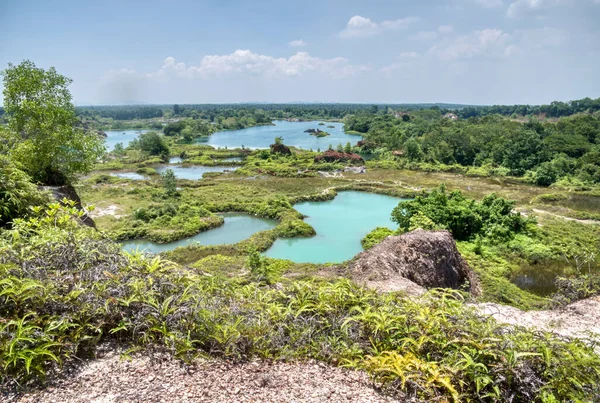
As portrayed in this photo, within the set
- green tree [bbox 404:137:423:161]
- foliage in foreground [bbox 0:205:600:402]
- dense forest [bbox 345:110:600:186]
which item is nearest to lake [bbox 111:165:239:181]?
green tree [bbox 404:137:423:161]

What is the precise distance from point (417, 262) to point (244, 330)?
9.66 metres

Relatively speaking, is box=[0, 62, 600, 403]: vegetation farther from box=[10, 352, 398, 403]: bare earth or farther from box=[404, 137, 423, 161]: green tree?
box=[404, 137, 423, 161]: green tree

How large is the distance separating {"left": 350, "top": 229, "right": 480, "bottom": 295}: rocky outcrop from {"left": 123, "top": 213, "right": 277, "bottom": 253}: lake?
12.0m

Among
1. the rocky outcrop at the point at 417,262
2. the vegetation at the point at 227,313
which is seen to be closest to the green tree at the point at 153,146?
the vegetation at the point at 227,313

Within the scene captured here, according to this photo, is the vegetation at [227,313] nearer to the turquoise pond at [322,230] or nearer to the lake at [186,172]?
the turquoise pond at [322,230]

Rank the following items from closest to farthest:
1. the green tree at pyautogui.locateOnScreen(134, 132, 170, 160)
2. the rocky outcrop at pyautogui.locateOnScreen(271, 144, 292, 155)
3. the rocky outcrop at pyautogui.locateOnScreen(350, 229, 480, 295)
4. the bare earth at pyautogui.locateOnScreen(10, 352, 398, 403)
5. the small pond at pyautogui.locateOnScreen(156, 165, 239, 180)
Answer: the bare earth at pyautogui.locateOnScreen(10, 352, 398, 403), the rocky outcrop at pyautogui.locateOnScreen(350, 229, 480, 295), the small pond at pyautogui.locateOnScreen(156, 165, 239, 180), the rocky outcrop at pyautogui.locateOnScreen(271, 144, 292, 155), the green tree at pyautogui.locateOnScreen(134, 132, 170, 160)

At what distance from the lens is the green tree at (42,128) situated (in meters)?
11.8

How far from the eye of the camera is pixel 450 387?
3797 millimetres

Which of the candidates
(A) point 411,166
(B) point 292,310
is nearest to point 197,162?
(A) point 411,166

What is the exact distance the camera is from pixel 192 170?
168 ft

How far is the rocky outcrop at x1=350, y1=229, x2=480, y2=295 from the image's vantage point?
38.0 ft

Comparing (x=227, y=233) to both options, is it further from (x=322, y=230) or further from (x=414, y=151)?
(x=414, y=151)

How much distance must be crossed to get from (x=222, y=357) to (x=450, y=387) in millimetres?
2650

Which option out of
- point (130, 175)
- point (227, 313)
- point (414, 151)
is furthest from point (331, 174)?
point (227, 313)
